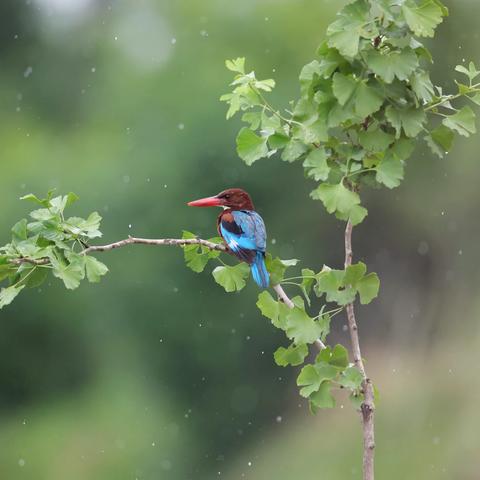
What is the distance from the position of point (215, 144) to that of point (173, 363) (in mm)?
1357

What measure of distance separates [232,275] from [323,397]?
0.29 metres

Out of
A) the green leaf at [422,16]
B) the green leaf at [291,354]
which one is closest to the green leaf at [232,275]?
the green leaf at [291,354]

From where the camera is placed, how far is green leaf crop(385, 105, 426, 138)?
1.69 metres

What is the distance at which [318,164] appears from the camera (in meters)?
1.72

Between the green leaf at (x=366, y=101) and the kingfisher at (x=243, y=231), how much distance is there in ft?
1.17

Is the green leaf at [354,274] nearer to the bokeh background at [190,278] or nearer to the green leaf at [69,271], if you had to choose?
the green leaf at [69,271]

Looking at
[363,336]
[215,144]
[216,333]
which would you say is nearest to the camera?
[215,144]

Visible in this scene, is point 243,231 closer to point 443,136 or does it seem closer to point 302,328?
point 302,328

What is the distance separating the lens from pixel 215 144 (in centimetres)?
525

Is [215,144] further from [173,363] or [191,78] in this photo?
[173,363]

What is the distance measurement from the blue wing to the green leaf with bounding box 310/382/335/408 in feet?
0.88

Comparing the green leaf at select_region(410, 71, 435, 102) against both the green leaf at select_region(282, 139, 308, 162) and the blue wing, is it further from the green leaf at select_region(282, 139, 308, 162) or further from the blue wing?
the blue wing

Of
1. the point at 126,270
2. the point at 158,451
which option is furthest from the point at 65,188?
the point at 158,451

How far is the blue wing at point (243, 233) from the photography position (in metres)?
1.88
